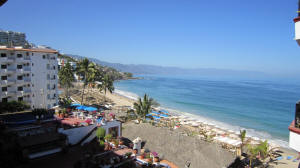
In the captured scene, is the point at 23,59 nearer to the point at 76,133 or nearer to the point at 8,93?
the point at 8,93

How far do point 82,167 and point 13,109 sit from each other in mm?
12277

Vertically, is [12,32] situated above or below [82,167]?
above

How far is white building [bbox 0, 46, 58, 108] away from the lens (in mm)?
26156

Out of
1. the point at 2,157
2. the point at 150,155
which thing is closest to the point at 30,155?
the point at 2,157

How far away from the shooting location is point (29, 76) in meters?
28.1

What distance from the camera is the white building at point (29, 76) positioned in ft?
85.8

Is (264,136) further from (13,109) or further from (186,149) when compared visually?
(13,109)

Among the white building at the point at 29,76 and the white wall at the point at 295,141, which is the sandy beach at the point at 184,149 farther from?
the white building at the point at 29,76

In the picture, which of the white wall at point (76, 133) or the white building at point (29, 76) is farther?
the white building at point (29, 76)

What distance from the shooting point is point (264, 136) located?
3466 centimetres

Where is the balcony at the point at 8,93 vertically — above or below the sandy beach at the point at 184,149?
above

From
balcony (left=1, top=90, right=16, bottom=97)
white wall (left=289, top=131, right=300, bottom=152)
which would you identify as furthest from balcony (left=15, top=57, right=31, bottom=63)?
white wall (left=289, top=131, right=300, bottom=152)

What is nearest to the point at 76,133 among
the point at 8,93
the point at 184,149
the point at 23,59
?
the point at 184,149

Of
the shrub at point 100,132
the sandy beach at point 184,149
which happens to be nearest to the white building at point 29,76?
the sandy beach at point 184,149
